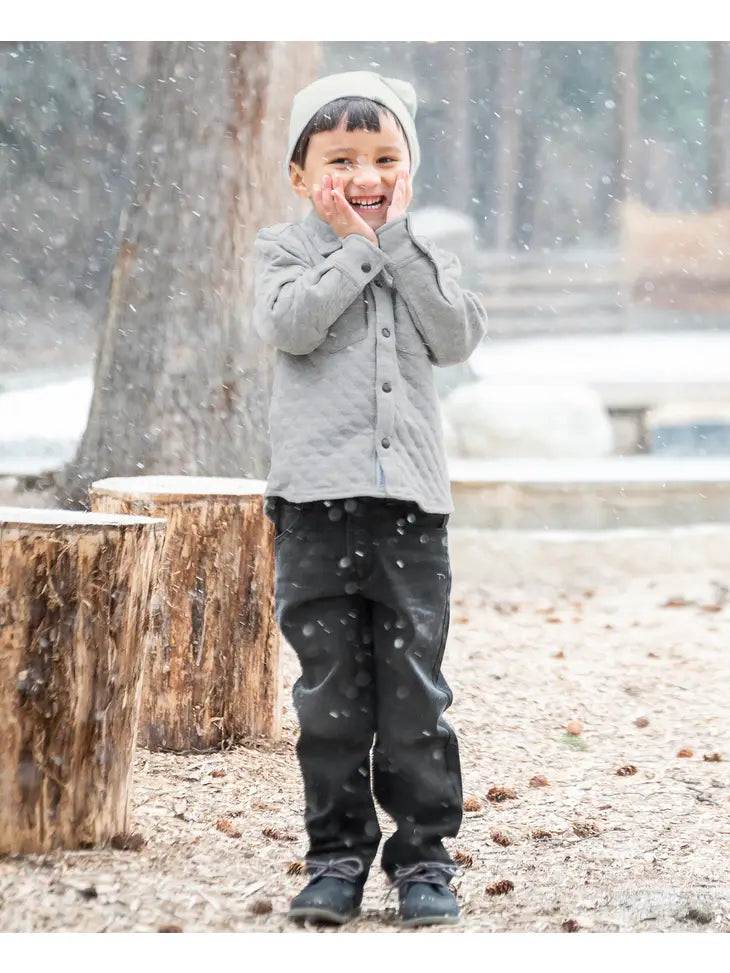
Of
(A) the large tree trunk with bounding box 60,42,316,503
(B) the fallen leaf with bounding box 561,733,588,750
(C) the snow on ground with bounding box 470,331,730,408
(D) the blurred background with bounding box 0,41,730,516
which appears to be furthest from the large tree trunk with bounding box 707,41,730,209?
(B) the fallen leaf with bounding box 561,733,588,750

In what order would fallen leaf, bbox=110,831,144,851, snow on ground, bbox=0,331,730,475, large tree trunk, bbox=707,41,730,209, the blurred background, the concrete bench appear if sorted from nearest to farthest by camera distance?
1. fallen leaf, bbox=110,831,144,851
2. the concrete bench
3. snow on ground, bbox=0,331,730,475
4. the blurred background
5. large tree trunk, bbox=707,41,730,209

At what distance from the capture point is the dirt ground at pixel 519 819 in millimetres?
2697

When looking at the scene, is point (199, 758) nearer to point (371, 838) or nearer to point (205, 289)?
point (371, 838)

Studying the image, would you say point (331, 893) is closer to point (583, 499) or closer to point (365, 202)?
point (365, 202)

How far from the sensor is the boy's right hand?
262cm

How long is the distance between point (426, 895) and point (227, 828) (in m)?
0.85

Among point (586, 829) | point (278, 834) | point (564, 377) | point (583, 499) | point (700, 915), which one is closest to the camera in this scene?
point (700, 915)

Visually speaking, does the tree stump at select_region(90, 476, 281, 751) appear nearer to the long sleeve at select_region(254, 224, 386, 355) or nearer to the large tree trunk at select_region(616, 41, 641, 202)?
the long sleeve at select_region(254, 224, 386, 355)

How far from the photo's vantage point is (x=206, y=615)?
377cm

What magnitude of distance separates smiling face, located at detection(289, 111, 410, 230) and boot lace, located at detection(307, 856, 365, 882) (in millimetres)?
1334

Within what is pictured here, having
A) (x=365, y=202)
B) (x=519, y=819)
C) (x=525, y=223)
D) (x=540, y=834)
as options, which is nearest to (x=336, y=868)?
(x=540, y=834)

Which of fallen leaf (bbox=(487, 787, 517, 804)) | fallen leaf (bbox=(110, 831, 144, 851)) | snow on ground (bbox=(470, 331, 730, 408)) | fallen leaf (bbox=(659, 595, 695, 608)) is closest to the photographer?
fallen leaf (bbox=(110, 831, 144, 851))

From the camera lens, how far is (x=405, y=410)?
8.61 feet

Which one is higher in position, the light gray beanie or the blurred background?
the blurred background
